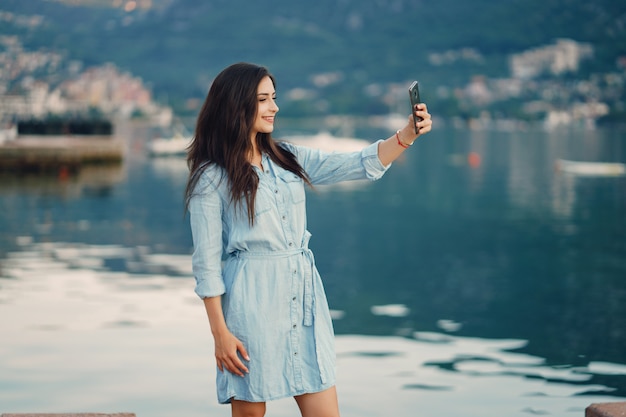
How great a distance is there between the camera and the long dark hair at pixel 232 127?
12.1 feet

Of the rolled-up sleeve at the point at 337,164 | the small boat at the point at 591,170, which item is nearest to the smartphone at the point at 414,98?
the rolled-up sleeve at the point at 337,164

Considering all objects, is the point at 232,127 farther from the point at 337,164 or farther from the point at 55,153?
the point at 55,153

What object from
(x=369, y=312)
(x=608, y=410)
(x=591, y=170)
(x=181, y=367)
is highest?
(x=591, y=170)

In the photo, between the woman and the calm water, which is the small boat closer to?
the calm water

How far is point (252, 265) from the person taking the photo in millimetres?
3725

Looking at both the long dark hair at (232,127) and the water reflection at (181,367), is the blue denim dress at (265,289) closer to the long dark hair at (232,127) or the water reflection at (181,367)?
the long dark hair at (232,127)

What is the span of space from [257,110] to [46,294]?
9829 mm

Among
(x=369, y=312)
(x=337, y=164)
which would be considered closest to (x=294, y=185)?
(x=337, y=164)

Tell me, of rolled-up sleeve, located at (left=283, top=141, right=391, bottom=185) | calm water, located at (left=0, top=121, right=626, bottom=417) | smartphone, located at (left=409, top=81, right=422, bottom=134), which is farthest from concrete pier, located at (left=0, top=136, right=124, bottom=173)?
smartphone, located at (left=409, top=81, right=422, bottom=134)

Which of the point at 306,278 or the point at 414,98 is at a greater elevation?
the point at 414,98

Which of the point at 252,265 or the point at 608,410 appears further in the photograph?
the point at 608,410

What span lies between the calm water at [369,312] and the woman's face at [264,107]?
4.14 metres

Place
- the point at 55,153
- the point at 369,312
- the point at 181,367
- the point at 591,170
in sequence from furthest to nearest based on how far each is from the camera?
the point at 591,170 < the point at 55,153 < the point at 369,312 < the point at 181,367

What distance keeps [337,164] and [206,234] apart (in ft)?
1.99
